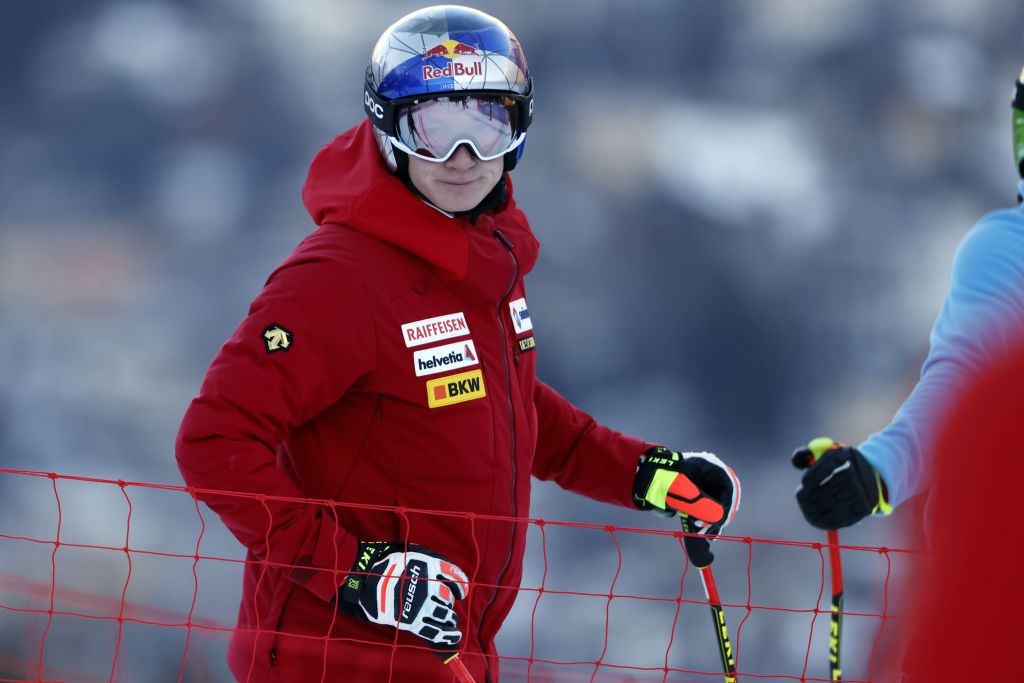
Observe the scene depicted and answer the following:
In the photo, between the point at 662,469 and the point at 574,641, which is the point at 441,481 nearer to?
the point at 662,469

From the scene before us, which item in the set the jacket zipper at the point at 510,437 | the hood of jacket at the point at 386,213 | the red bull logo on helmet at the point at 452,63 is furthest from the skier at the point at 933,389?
the red bull logo on helmet at the point at 452,63

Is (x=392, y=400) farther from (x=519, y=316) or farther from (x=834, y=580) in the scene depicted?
(x=834, y=580)

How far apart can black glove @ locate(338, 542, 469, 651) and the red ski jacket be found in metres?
0.04

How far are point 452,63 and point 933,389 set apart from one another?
3.41ft

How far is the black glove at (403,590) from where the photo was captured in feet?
5.77

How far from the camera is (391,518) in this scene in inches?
72.0

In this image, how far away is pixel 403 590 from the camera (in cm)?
176

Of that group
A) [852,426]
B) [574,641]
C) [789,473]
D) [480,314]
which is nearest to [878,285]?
[852,426]

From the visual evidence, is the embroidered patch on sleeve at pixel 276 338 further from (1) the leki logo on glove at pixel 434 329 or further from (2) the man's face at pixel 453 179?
(2) the man's face at pixel 453 179

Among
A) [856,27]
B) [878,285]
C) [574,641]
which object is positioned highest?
[856,27]

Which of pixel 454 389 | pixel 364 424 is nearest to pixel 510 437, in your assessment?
pixel 454 389

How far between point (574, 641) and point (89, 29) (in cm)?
397

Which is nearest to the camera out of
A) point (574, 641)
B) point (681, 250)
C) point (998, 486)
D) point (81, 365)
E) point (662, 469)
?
point (998, 486)

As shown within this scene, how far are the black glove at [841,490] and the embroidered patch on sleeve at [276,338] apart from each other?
0.96m
